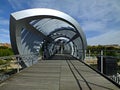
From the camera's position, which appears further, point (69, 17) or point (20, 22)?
point (69, 17)

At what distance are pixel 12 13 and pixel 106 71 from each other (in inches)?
277

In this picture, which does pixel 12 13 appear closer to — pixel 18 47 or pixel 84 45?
pixel 18 47

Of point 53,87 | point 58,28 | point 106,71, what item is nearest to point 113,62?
point 106,71

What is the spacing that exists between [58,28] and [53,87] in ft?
78.0

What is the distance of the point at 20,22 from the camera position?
14.7 m

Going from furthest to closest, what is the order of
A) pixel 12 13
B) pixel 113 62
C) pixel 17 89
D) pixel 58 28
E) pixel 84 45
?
pixel 58 28
pixel 84 45
pixel 12 13
pixel 113 62
pixel 17 89

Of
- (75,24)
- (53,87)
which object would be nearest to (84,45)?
(75,24)

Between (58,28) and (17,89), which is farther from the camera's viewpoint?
(58,28)

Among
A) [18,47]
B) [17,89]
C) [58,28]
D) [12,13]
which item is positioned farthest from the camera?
[58,28]

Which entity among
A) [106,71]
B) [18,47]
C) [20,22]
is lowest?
[106,71]

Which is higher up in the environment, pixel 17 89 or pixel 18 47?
pixel 18 47

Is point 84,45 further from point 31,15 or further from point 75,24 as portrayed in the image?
point 31,15

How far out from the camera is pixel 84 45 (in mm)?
20578

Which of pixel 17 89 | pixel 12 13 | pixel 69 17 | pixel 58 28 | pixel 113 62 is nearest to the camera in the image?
pixel 17 89
